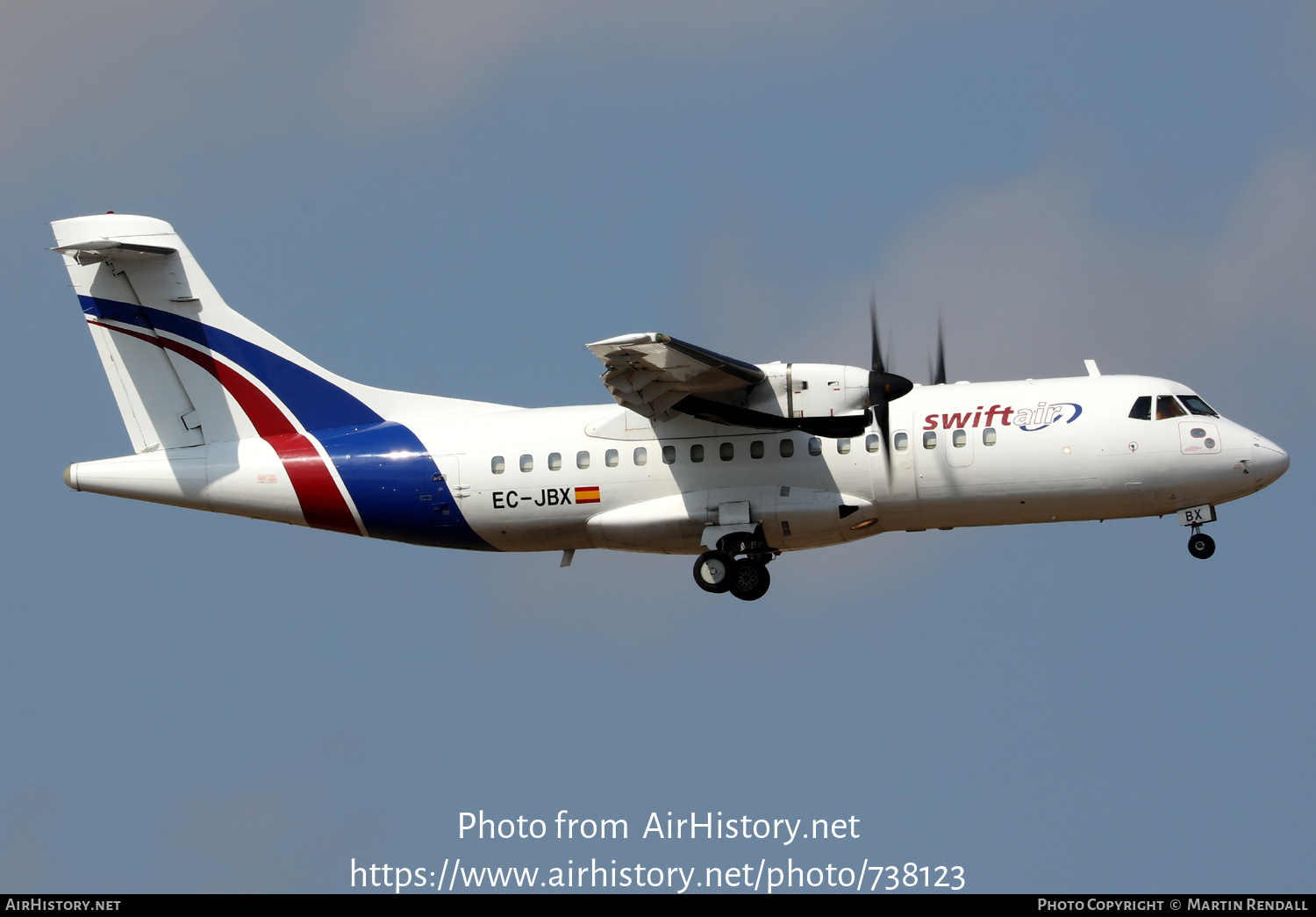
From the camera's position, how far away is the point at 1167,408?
2606 centimetres

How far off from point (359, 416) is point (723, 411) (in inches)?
265

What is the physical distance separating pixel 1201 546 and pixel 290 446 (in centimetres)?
1538

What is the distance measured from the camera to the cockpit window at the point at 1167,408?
85.4ft

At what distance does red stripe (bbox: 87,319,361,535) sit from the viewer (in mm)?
27797

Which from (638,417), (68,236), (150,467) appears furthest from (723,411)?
(68,236)

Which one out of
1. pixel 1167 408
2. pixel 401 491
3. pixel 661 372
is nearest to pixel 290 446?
pixel 401 491

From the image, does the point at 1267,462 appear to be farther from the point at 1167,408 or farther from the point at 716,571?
the point at 716,571

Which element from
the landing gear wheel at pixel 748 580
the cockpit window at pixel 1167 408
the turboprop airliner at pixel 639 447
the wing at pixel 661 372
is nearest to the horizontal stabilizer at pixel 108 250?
the turboprop airliner at pixel 639 447

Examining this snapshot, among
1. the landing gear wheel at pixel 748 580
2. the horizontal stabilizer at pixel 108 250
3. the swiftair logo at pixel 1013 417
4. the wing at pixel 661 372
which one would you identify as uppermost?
the horizontal stabilizer at pixel 108 250

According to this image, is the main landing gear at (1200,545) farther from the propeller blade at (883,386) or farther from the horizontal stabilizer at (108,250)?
the horizontal stabilizer at (108,250)

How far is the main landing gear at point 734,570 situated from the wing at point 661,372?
7.89ft

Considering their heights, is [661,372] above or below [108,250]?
below

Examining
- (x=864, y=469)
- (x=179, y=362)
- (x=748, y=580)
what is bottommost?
(x=748, y=580)

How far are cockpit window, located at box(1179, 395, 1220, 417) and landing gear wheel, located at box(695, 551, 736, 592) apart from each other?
774cm
